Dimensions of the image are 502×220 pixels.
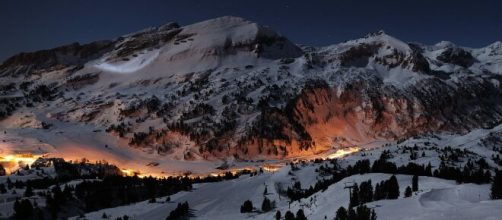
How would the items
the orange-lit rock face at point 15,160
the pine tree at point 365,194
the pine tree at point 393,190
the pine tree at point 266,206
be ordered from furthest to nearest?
the orange-lit rock face at point 15,160, the pine tree at point 266,206, the pine tree at point 365,194, the pine tree at point 393,190

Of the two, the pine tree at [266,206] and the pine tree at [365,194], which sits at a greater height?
the pine tree at [365,194]

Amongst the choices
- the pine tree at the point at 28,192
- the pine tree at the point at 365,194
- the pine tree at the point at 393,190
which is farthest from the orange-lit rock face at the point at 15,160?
the pine tree at the point at 393,190

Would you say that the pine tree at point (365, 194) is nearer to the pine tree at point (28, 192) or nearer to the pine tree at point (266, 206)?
the pine tree at point (266, 206)

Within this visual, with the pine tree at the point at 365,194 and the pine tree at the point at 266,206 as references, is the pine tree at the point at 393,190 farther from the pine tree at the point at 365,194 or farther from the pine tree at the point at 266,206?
the pine tree at the point at 266,206

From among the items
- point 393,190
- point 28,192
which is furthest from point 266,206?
point 28,192

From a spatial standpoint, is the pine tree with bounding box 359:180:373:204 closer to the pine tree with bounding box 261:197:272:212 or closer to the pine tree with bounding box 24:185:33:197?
the pine tree with bounding box 261:197:272:212

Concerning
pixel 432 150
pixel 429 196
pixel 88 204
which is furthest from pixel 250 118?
pixel 429 196

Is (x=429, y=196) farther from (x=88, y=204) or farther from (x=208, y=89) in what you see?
(x=208, y=89)

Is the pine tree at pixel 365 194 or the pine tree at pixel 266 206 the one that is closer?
the pine tree at pixel 365 194

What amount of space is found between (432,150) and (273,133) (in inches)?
2408

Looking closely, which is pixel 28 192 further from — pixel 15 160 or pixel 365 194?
pixel 15 160

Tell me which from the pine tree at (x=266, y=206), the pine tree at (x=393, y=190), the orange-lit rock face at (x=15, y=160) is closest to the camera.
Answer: the pine tree at (x=393, y=190)

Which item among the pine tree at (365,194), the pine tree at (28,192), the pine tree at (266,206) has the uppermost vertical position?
the pine tree at (28,192)

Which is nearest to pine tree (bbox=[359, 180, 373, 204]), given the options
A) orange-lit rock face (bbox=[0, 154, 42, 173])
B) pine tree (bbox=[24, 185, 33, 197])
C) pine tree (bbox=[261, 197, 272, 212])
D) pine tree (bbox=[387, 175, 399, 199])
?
pine tree (bbox=[387, 175, 399, 199])
